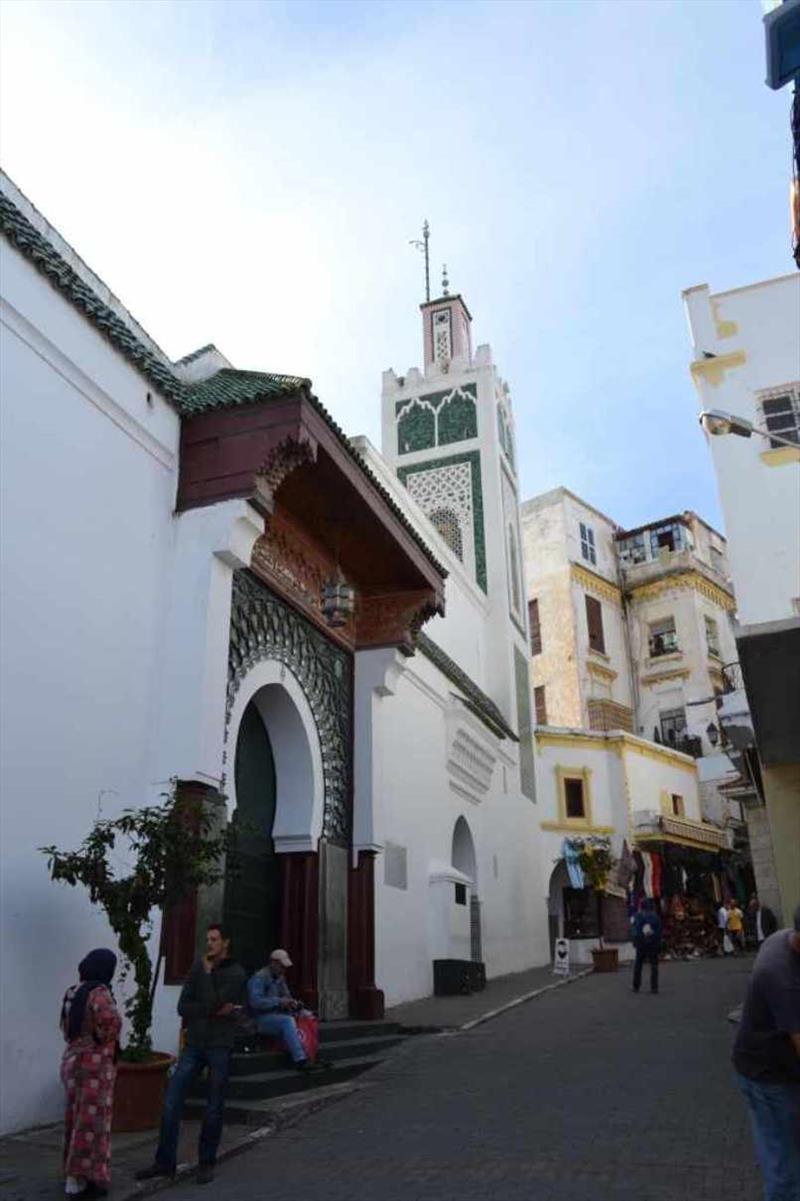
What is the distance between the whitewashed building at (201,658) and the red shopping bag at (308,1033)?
1017mm

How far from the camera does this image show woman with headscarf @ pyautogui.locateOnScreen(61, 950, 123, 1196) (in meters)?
4.42

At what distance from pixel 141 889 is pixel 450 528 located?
15.6 meters

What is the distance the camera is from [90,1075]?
4594mm

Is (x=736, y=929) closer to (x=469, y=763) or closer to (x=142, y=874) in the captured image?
(x=469, y=763)

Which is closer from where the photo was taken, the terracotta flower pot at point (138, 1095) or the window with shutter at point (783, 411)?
the terracotta flower pot at point (138, 1095)

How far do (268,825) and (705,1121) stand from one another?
Result: 16.3 feet

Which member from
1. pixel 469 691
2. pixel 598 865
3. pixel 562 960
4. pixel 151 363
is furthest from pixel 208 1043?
pixel 598 865

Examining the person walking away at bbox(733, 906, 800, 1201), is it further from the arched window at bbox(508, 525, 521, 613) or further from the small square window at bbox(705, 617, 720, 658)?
the small square window at bbox(705, 617, 720, 658)

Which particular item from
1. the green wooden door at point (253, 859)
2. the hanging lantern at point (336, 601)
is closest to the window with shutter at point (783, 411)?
the hanging lantern at point (336, 601)

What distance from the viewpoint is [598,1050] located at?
27.4 feet

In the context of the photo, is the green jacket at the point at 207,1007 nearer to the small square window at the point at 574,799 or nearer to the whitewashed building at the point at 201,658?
the whitewashed building at the point at 201,658

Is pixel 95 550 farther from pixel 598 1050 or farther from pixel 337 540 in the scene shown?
pixel 598 1050

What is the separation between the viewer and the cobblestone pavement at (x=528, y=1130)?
4.54 metres

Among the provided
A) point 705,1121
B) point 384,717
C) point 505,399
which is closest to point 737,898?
point 505,399
